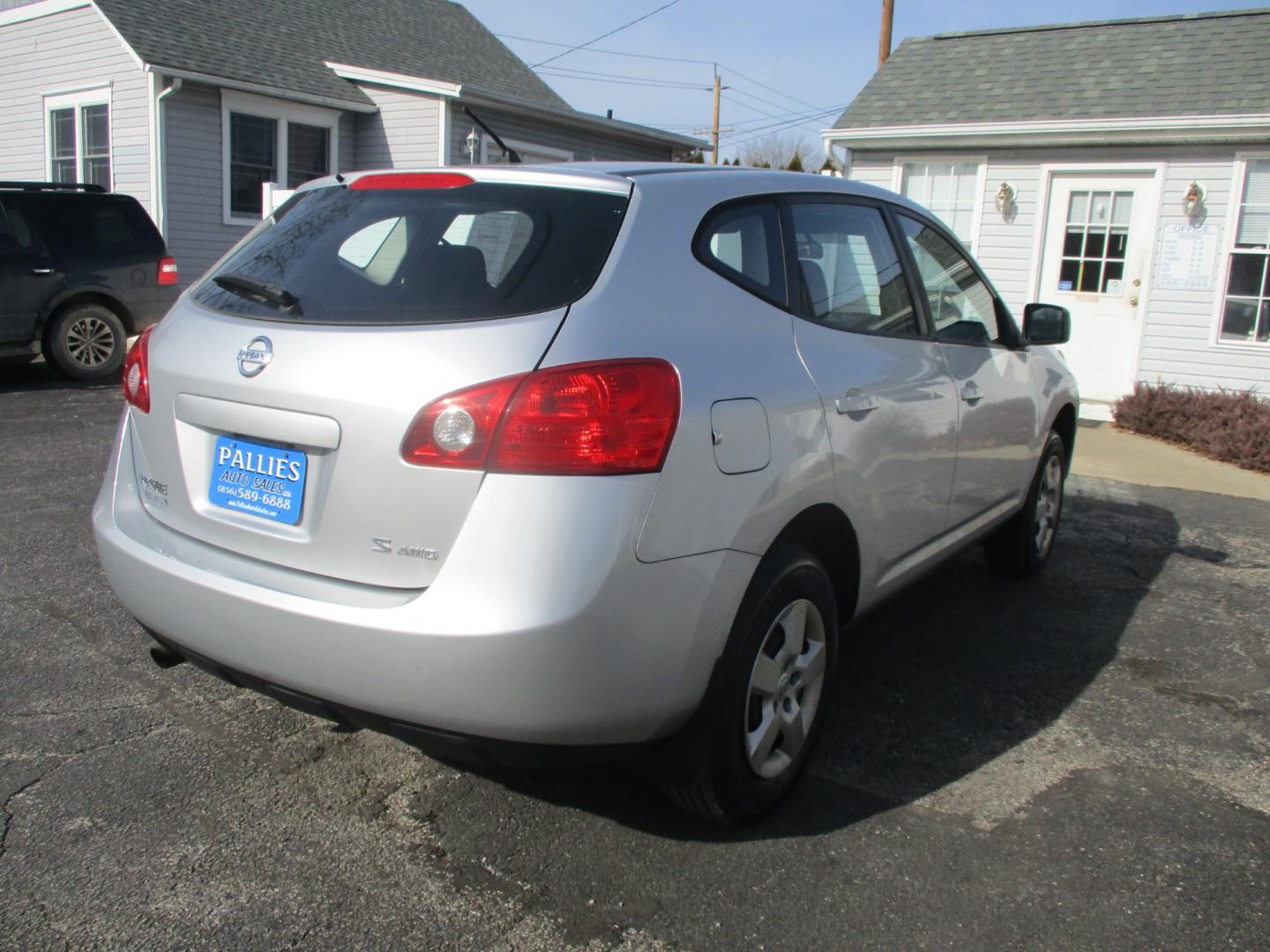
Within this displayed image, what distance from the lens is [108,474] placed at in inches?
120

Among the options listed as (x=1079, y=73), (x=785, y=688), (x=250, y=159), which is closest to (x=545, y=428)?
(x=785, y=688)

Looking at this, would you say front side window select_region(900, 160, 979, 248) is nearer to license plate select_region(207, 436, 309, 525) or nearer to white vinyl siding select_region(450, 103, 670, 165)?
white vinyl siding select_region(450, 103, 670, 165)

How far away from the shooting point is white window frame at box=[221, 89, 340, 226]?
48.4ft

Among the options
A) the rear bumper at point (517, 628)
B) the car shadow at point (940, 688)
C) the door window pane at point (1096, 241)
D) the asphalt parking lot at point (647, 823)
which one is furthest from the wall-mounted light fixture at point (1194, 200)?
the rear bumper at point (517, 628)

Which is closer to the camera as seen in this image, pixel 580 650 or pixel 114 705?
pixel 580 650

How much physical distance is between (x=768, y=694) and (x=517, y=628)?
0.89 meters

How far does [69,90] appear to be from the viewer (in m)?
15.4

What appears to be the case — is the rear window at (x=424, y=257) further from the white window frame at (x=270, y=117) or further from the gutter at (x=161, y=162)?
the white window frame at (x=270, y=117)

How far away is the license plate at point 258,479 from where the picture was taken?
2.48 m

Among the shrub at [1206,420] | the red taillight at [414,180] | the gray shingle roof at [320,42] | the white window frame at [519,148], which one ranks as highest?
the gray shingle roof at [320,42]

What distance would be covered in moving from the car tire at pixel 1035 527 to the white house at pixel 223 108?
9.84 metres

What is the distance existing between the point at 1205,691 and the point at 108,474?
3.77m

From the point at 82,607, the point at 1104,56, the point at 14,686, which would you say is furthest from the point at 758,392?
the point at 1104,56

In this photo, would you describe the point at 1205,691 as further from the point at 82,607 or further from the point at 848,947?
the point at 82,607
